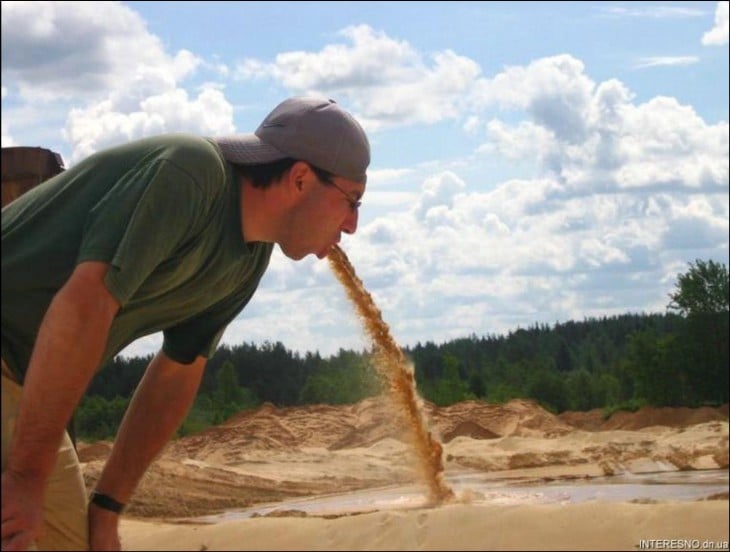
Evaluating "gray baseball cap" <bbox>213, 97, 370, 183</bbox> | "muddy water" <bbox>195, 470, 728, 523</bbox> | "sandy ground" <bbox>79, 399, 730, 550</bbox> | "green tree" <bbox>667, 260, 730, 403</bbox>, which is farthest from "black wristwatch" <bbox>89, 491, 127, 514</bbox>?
"green tree" <bbox>667, 260, 730, 403</bbox>

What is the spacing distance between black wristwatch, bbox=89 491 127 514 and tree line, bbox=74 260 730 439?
13.3 meters

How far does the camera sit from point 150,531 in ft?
39.2

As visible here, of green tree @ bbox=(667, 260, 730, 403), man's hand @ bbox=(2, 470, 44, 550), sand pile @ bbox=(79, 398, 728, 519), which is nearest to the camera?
man's hand @ bbox=(2, 470, 44, 550)

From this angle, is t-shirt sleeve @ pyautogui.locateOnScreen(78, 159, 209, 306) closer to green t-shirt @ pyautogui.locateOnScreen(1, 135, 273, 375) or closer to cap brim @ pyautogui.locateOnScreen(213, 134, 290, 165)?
green t-shirt @ pyautogui.locateOnScreen(1, 135, 273, 375)

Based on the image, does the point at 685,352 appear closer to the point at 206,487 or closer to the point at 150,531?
the point at 206,487

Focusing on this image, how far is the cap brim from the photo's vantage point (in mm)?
2148

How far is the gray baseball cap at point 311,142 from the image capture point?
2.15 m

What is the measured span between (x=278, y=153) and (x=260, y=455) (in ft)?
59.2

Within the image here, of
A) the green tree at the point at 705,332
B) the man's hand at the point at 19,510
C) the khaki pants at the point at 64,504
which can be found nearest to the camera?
the man's hand at the point at 19,510

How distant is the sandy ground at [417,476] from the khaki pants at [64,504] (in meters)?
6.78

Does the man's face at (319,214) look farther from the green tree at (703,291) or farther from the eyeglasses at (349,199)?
the green tree at (703,291)

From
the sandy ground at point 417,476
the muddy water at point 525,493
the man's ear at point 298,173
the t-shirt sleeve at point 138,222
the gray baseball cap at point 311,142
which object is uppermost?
the gray baseball cap at point 311,142

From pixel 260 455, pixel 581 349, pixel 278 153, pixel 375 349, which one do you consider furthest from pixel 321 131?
pixel 581 349

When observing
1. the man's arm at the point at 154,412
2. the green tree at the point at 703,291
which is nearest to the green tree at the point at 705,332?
the green tree at the point at 703,291
